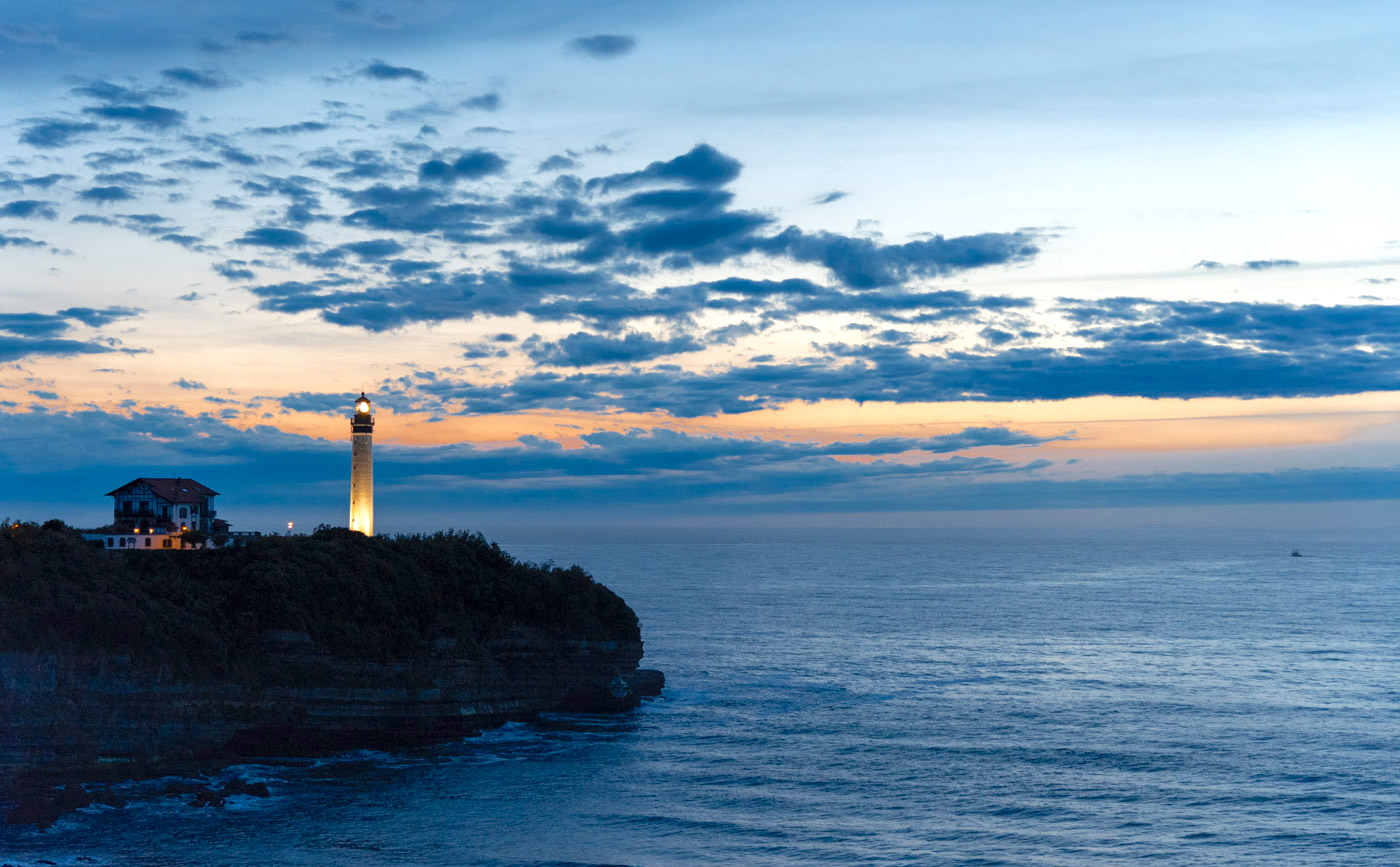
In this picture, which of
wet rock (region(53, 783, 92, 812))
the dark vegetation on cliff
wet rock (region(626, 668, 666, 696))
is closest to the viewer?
wet rock (region(53, 783, 92, 812))

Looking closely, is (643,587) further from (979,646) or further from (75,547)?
(75,547)

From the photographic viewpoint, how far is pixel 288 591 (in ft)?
178

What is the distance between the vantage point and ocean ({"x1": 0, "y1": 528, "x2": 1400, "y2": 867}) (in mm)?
35938

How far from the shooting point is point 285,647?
169 feet

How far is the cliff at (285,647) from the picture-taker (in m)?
45.0

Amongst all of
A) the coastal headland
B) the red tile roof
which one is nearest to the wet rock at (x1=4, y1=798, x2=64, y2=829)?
the coastal headland

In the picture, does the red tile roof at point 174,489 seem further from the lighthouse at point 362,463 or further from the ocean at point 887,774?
the ocean at point 887,774

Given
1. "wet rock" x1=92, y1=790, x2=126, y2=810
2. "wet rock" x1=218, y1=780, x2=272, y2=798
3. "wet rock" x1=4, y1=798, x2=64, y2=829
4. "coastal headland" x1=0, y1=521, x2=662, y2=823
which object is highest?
"coastal headland" x1=0, y1=521, x2=662, y2=823

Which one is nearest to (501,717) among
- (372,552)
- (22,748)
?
(372,552)

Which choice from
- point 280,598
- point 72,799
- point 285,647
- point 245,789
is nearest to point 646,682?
point 285,647

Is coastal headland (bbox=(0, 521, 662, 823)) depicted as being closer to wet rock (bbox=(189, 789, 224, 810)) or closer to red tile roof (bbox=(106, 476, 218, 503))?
wet rock (bbox=(189, 789, 224, 810))

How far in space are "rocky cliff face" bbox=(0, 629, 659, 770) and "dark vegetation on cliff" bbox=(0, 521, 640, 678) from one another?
79 cm

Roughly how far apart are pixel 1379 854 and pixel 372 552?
51185mm

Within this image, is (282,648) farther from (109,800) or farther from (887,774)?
(887,774)
